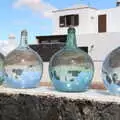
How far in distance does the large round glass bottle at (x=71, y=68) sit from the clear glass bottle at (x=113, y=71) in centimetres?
11

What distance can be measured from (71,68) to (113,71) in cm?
18

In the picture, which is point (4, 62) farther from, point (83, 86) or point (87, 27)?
point (87, 27)

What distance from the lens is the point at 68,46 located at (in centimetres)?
150

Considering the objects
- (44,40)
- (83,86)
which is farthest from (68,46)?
(44,40)

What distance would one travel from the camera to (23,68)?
1585 mm

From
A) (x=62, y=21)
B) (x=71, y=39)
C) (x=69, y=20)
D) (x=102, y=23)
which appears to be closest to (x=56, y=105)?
(x=71, y=39)

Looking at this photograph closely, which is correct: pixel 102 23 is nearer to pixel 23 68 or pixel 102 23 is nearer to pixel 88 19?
pixel 88 19

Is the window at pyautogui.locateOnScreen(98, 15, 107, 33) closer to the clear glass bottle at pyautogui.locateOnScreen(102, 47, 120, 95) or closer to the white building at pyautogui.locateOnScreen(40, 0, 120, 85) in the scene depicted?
the white building at pyautogui.locateOnScreen(40, 0, 120, 85)

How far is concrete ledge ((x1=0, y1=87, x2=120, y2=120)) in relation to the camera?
49.0 inches

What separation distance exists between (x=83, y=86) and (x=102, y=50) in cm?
1091

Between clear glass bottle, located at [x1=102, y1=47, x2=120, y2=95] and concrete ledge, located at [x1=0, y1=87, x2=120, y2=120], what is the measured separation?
0.04 metres

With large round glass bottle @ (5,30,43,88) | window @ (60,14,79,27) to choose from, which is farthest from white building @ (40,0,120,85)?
large round glass bottle @ (5,30,43,88)

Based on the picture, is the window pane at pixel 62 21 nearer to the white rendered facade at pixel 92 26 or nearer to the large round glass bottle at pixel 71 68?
the white rendered facade at pixel 92 26

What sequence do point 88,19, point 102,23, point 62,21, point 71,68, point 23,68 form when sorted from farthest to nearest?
point 62,21
point 88,19
point 102,23
point 23,68
point 71,68
